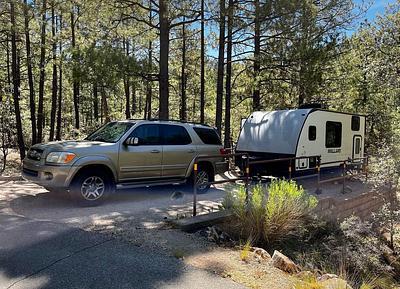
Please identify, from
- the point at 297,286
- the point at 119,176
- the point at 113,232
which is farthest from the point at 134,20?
the point at 297,286

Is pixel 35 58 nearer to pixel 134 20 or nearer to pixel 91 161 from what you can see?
pixel 134 20

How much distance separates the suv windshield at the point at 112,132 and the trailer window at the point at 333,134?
715 centimetres

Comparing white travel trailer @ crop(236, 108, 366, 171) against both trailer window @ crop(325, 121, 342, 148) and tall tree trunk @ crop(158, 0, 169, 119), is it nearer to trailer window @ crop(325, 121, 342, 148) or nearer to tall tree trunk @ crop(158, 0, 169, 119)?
trailer window @ crop(325, 121, 342, 148)

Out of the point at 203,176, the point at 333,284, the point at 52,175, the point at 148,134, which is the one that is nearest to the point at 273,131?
the point at 203,176

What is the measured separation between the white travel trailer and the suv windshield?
17.1 feet

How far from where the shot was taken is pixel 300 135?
11180 millimetres

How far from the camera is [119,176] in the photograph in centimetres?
805

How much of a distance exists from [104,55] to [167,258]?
9.04m

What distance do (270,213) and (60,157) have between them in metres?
4.22

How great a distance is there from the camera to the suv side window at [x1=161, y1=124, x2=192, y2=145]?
9.04 metres

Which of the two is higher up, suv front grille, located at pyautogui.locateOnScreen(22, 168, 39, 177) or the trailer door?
the trailer door

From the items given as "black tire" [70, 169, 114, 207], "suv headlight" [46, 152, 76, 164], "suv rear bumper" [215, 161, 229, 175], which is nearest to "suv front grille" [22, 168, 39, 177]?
"suv headlight" [46, 152, 76, 164]

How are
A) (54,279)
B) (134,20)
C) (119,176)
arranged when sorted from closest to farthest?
1. (54,279)
2. (119,176)
3. (134,20)

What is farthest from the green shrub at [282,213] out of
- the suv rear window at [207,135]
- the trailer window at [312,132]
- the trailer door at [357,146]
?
the trailer door at [357,146]
